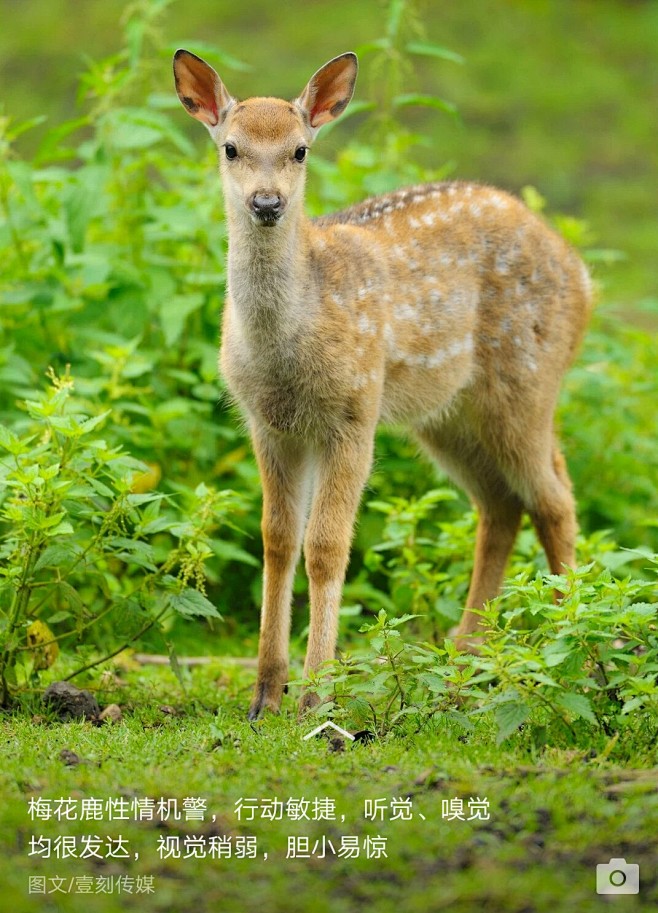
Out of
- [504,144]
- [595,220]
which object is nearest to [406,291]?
[595,220]

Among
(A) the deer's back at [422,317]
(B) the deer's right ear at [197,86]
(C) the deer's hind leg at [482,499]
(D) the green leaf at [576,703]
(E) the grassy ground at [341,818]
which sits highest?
(B) the deer's right ear at [197,86]

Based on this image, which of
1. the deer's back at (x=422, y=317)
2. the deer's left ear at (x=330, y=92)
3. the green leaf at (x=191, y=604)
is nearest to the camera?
the green leaf at (x=191, y=604)

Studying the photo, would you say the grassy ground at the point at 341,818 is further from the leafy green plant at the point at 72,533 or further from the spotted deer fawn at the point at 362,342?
the spotted deer fawn at the point at 362,342

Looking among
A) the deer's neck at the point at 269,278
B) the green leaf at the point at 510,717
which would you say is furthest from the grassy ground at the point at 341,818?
the deer's neck at the point at 269,278

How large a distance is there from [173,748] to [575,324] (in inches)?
124

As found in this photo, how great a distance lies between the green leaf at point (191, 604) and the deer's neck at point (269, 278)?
1.07m

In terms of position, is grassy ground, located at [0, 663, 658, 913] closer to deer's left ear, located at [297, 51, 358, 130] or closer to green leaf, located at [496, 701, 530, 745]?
green leaf, located at [496, 701, 530, 745]

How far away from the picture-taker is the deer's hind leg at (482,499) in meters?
6.46

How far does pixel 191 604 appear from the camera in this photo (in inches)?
204

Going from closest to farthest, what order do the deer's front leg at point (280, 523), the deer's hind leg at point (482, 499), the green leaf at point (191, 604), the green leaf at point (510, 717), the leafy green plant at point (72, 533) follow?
the green leaf at point (510, 717) → the leafy green plant at point (72, 533) → the green leaf at point (191, 604) → the deer's front leg at point (280, 523) → the deer's hind leg at point (482, 499)

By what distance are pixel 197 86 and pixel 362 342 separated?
1.29 meters

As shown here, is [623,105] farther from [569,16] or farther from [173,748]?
[173,748]

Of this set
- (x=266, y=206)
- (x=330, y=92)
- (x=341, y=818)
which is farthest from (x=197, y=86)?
(x=341, y=818)

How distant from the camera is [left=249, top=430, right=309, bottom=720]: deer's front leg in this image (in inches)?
224
